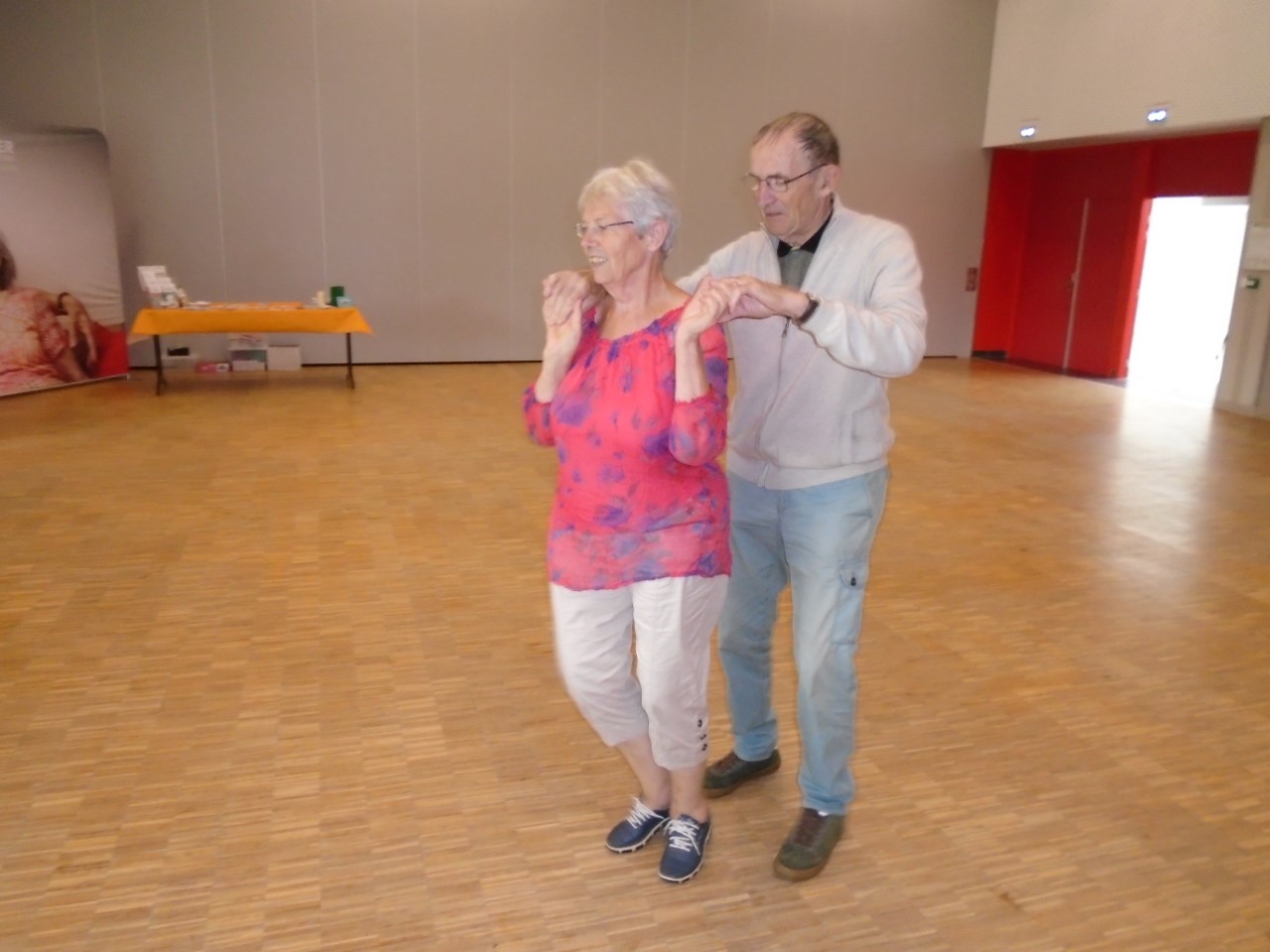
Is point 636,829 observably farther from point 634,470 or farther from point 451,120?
point 451,120

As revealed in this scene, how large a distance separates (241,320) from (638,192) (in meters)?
7.42

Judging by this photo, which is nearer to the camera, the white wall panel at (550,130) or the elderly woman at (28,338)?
the elderly woman at (28,338)

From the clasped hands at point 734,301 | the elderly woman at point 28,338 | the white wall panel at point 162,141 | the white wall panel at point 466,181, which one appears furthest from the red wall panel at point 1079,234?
the elderly woman at point 28,338

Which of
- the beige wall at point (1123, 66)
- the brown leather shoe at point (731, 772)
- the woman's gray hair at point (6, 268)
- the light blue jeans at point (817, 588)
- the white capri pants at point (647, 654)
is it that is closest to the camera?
the white capri pants at point (647, 654)

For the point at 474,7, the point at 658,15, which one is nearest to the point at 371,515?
the point at 474,7

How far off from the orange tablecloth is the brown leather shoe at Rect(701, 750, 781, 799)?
6996 millimetres

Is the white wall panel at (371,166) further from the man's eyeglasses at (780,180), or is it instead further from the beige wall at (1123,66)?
the man's eyeglasses at (780,180)

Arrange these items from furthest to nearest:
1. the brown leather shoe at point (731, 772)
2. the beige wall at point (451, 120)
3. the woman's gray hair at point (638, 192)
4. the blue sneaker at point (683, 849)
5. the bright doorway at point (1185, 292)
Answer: the bright doorway at point (1185, 292) → the beige wall at point (451, 120) → the brown leather shoe at point (731, 772) → the blue sneaker at point (683, 849) → the woman's gray hair at point (638, 192)

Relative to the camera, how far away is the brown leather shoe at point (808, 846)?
7.97ft

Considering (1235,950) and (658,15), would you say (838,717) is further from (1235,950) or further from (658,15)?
(658,15)

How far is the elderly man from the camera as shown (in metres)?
2.21

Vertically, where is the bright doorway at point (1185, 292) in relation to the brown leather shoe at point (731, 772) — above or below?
above

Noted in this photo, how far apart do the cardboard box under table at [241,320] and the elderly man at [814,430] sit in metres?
7.03

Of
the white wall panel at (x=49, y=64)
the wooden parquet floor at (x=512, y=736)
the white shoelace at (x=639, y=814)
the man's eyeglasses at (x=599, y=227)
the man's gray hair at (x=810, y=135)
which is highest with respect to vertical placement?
the white wall panel at (x=49, y=64)
